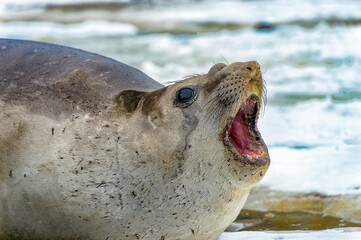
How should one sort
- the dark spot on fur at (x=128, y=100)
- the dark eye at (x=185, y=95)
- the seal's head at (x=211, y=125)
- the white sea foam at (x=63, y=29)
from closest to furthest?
the seal's head at (x=211, y=125), the dark eye at (x=185, y=95), the dark spot on fur at (x=128, y=100), the white sea foam at (x=63, y=29)

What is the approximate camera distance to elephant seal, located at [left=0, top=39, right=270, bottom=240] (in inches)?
117

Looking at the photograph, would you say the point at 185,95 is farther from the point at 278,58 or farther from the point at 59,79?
the point at 278,58

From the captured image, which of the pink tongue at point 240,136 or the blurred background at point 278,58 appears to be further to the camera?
the blurred background at point 278,58

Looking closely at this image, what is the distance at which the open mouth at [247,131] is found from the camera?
3.03 metres

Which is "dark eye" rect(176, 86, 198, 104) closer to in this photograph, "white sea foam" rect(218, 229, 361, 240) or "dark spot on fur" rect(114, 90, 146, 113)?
"dark spot on fur" rect(114, 90, 146, 113)

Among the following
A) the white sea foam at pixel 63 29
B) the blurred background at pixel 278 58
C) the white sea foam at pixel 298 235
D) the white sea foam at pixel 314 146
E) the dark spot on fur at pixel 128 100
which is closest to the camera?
the dark spot on fur at pixel 128 100

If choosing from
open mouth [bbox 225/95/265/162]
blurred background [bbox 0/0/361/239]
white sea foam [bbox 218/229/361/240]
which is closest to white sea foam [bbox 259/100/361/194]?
blurred background [bbox 0/0/361/239]

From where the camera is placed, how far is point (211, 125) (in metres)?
2.97

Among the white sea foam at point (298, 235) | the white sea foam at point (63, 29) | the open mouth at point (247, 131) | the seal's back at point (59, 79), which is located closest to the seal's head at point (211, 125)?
the open mouth at point (247, 131)

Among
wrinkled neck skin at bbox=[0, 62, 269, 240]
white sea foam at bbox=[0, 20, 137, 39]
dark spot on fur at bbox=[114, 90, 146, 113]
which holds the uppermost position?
white sea foam at bbox=[0, 20, 137, 39]

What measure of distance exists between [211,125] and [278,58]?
24.7 ft

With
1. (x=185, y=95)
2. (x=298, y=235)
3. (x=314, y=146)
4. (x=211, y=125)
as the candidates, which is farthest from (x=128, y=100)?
(x=314, y=146)

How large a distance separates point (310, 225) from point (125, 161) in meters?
1.44

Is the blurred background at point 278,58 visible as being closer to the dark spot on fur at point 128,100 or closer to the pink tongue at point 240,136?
the pink tongue at point 240,136
